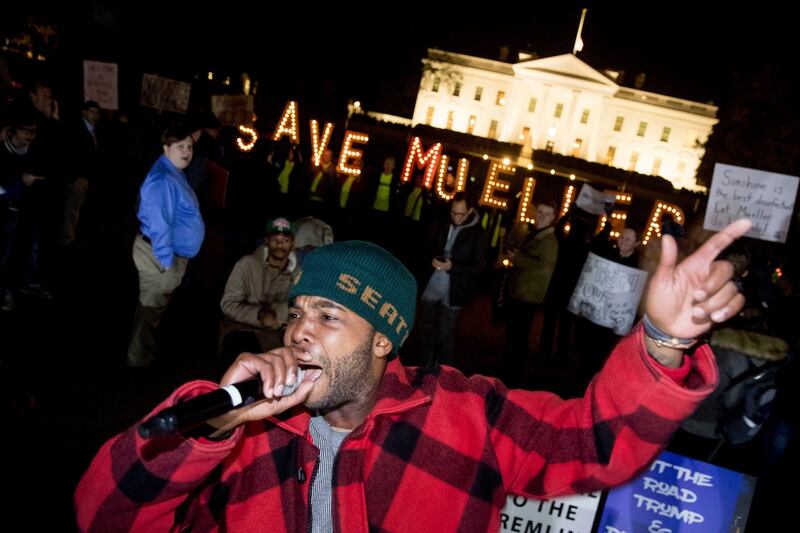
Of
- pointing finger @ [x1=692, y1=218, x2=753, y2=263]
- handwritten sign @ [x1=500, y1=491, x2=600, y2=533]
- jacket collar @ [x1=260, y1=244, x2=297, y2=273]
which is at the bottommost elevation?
handwritten sign @ [x1=500, y1=491, x2=600, y2=533]

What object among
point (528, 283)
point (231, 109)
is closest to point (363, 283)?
point (528, 283)

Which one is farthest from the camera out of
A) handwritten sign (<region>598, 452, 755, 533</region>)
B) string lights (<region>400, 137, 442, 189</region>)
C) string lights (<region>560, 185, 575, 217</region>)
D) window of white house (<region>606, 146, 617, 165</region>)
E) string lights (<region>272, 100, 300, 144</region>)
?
window of white house (<region>606, 146, 617, 165</region>)

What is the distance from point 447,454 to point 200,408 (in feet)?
3.41

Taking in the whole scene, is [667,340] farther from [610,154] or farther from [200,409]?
[610,154]

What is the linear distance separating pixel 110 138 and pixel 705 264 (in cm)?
1217

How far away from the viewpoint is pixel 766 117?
85.3ft

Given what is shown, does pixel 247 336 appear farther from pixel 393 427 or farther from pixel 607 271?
pixel 607 271

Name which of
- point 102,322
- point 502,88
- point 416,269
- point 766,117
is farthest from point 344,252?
point 502,88

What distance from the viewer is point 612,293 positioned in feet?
18.0

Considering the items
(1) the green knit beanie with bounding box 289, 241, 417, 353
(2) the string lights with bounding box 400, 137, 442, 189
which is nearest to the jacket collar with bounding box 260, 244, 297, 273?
(1) the green knit beanie with bounding box 289, 241, 417, 353

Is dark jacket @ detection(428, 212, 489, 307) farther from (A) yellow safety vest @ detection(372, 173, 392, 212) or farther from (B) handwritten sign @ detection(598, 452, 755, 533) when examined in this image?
(A) yellow safety vest @ detection(372, 173, 392, 212)

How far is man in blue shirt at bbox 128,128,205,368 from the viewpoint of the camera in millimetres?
4566

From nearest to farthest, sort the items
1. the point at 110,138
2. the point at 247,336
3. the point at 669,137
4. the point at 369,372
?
the point at 369,372 < the point at 247,336 < the point at 110,138 < the point at 669,137

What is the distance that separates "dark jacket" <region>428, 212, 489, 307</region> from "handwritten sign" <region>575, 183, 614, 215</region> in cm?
408
